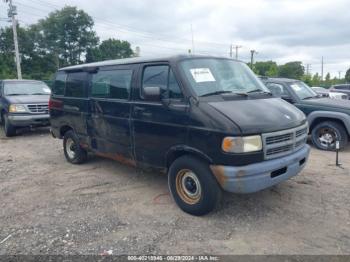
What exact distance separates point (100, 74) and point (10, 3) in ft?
85.3

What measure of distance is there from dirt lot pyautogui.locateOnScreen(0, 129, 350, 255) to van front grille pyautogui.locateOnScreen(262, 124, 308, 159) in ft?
2.72

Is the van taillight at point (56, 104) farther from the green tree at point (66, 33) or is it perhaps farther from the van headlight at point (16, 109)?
the green tree at point (66, 33)

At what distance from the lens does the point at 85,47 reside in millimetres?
50438

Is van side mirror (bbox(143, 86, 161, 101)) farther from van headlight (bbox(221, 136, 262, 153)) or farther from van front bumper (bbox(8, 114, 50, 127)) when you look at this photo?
van front bumper (bbox(8, 114, 50, 127))

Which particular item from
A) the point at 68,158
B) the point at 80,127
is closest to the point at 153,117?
the point at 80,127

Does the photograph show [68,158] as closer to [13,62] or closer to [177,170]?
[177,170]

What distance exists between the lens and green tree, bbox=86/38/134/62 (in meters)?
50.3

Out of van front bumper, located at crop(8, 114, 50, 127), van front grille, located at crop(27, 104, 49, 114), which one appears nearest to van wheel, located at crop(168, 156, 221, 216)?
van front bumper, located at crop(8, 114, 50, 127)

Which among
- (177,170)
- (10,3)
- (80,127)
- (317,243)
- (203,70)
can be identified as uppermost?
(10,3)

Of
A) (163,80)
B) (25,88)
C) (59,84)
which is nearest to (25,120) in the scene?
(25,88)

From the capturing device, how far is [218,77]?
429cm

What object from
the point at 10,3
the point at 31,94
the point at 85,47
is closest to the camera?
the point at 31,94

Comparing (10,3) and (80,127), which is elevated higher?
(10,3)

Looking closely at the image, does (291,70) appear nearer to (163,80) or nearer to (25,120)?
(25,120)
